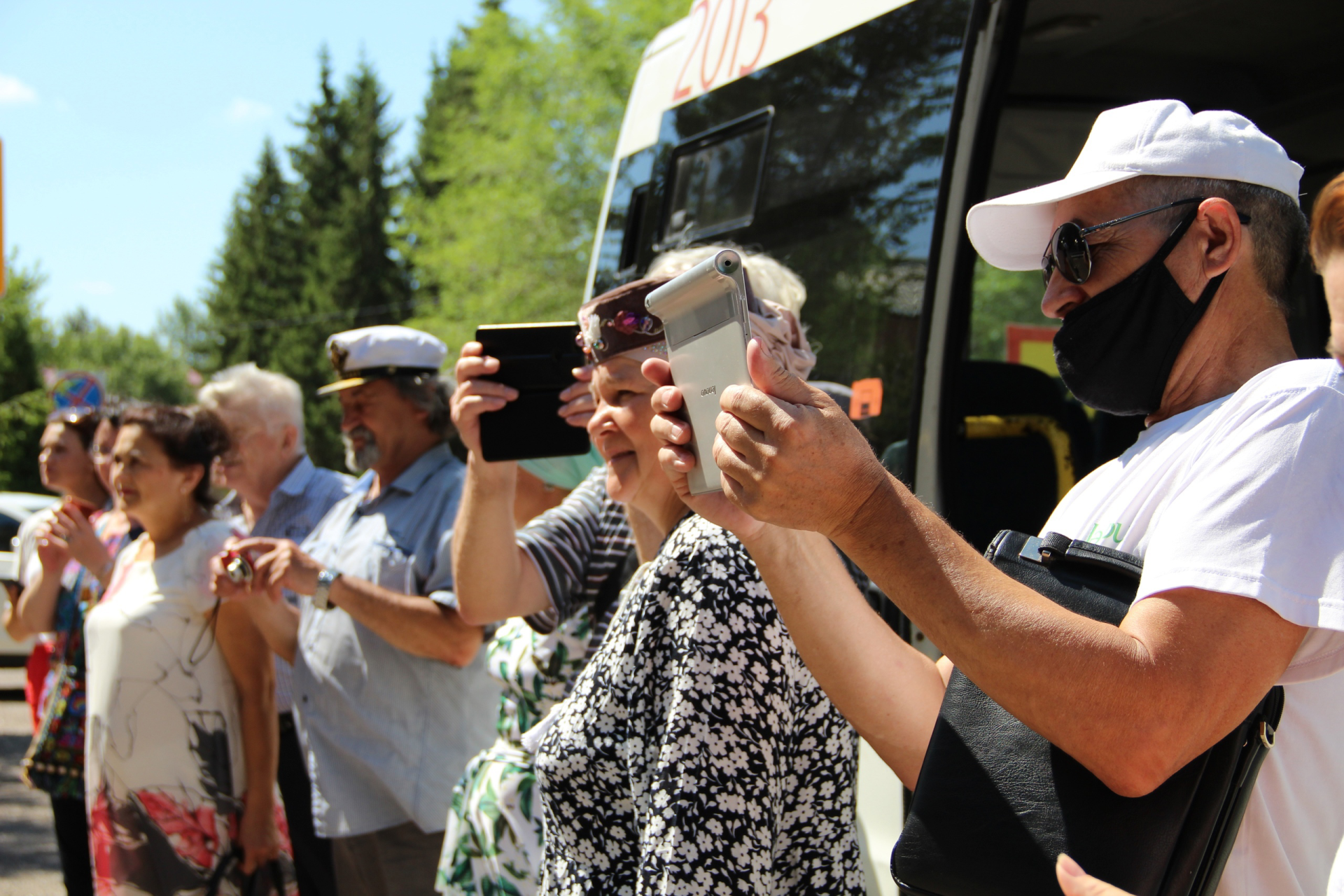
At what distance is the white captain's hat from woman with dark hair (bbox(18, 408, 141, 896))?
1276mm

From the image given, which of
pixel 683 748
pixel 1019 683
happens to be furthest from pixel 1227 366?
pixel 683 748

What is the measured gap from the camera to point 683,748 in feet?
4.88

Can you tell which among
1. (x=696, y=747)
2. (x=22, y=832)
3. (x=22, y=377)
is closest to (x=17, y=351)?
(x=22, y=377)

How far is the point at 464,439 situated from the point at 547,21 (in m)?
20.7

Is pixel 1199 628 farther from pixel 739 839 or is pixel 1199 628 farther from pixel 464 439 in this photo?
pixel 464 439

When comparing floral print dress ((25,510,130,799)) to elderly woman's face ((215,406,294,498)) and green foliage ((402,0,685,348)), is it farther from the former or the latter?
green foliage ((402,0,685,348))

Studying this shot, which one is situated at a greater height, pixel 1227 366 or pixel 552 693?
pixel 1227 366

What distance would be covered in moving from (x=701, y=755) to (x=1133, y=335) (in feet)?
2.52

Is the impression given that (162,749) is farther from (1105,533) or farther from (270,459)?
(1105,533)

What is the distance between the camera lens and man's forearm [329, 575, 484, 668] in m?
3.05

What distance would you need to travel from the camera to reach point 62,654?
14.4 feet

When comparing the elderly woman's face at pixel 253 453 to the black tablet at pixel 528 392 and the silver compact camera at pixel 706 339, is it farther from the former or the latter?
the silver compact camera at pixel 706 339

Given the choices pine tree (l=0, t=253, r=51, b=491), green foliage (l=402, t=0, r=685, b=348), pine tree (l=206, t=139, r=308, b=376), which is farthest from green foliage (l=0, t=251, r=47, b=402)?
pine tree (l=206, t=139, r=308, b=376)

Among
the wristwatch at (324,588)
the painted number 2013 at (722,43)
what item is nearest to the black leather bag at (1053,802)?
the wristwatch at (324,588)
